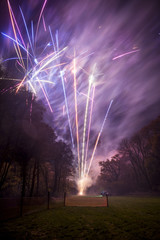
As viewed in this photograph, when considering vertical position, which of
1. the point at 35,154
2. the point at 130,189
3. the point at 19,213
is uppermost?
the point at 35,154

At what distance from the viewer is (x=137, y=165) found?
43.8 m

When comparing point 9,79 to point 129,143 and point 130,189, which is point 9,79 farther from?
point 130,189

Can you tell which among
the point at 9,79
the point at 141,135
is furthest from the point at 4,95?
the point at 141,135

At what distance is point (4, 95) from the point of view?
1580 cm

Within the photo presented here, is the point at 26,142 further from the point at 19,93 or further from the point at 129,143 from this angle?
the point at 129,143

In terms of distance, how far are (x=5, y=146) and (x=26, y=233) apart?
50.8 ft

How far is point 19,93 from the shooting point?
702 inches

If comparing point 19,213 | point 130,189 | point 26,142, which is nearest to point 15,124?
point 26,142

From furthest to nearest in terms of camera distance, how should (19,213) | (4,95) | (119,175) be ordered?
(119,175), (4,95), (19,213)

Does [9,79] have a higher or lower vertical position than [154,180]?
higher

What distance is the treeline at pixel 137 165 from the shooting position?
35000 millimetres

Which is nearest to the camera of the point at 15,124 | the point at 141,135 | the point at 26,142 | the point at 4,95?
the point at 4,95

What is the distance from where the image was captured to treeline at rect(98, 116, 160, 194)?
35000mm

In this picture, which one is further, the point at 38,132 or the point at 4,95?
the point at 38,132
